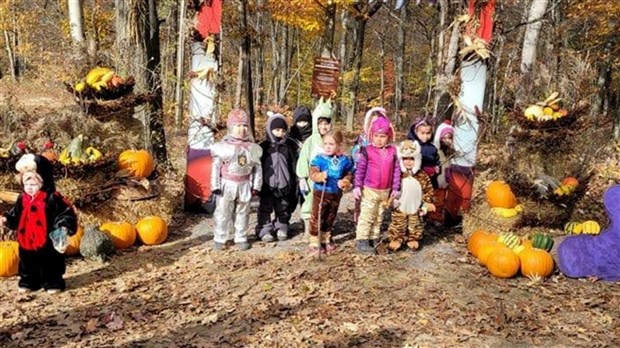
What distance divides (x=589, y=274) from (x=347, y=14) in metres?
13.1

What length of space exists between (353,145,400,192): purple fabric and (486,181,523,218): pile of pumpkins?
1.64m

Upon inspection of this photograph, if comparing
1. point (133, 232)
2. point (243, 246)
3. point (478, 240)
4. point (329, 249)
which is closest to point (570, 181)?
point (478, 240)

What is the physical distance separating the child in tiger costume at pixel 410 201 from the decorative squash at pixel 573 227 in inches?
70.6

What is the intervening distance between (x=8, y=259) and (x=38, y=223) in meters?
0.74

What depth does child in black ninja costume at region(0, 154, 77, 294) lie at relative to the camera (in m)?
5.29

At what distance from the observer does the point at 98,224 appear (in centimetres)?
688

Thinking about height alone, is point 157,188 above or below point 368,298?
above

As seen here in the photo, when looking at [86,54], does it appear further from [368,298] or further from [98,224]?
[368,298]

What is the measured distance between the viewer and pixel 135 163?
7395 millimetres

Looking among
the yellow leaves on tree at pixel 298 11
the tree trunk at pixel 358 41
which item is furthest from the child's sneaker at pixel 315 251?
the tree trunk at pixel 358 41

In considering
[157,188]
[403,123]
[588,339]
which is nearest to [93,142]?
[157,188]

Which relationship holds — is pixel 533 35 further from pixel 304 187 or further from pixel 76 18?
pixel 76 18

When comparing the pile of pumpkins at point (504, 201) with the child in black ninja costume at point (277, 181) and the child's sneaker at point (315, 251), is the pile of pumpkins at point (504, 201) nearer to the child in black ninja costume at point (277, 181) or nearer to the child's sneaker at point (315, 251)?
the child's sneaker at point (315, 251)

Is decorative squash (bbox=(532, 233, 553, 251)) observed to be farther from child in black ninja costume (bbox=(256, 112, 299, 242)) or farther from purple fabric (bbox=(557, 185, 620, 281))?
child in black ninja costume (bbox=(256, 112, 299, 242))
